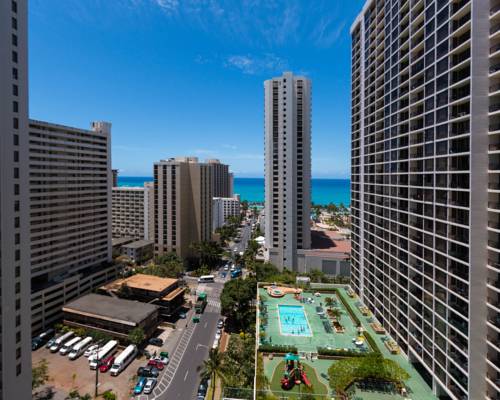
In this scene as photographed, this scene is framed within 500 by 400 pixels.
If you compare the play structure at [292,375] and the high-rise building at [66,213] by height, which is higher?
the high-rise building at [66,213]

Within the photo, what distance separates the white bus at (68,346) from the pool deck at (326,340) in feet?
98.0

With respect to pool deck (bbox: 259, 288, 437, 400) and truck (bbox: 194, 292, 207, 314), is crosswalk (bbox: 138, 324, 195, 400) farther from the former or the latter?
pool deck (bbox: 259, 288, 437, 400)

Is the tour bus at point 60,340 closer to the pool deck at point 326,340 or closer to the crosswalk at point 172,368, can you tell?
the crosswalk at point 172,368

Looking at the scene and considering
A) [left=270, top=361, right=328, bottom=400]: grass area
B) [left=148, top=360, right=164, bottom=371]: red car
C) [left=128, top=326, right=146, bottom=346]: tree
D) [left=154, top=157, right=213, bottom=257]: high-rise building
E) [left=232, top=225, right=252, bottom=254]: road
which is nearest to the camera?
[left=270, top=361, right=328, bottom=400]: grass area

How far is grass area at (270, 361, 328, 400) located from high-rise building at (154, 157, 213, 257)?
56735mm

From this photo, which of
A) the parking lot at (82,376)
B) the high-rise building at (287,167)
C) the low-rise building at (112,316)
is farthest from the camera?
the high-rise building at (287,167)

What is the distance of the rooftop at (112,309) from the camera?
41.8 metres

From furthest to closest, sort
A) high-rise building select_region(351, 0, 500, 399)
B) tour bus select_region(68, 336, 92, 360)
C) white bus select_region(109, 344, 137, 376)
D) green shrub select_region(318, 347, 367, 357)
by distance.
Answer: tour bus select_region(68, 336, 92, 360), white bus select_region(109, 344, 137, 376), green shrub select_region(318, 347, 367, 357), high-rise building select_region(351, 0, 500, 399)

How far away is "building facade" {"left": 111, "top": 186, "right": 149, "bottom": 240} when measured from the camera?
93.2 m

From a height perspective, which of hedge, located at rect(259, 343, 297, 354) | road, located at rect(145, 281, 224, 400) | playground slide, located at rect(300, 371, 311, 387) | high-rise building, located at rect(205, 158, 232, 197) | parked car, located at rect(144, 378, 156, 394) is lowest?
road, located at rect(145, 281, 224, 400)

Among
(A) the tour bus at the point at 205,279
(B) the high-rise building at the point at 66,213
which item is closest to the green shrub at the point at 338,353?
(B) the high-rise building at the point at 66,213

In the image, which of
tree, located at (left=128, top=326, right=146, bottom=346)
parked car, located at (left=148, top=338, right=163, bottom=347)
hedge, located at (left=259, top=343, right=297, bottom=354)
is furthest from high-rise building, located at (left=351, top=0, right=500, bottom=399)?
tree, located at (left=128, top=326, right=146, bottom=346)

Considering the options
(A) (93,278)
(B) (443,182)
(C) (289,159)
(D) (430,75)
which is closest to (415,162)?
(B) (443,182)

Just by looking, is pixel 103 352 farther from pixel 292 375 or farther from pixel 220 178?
pixel 220 178
